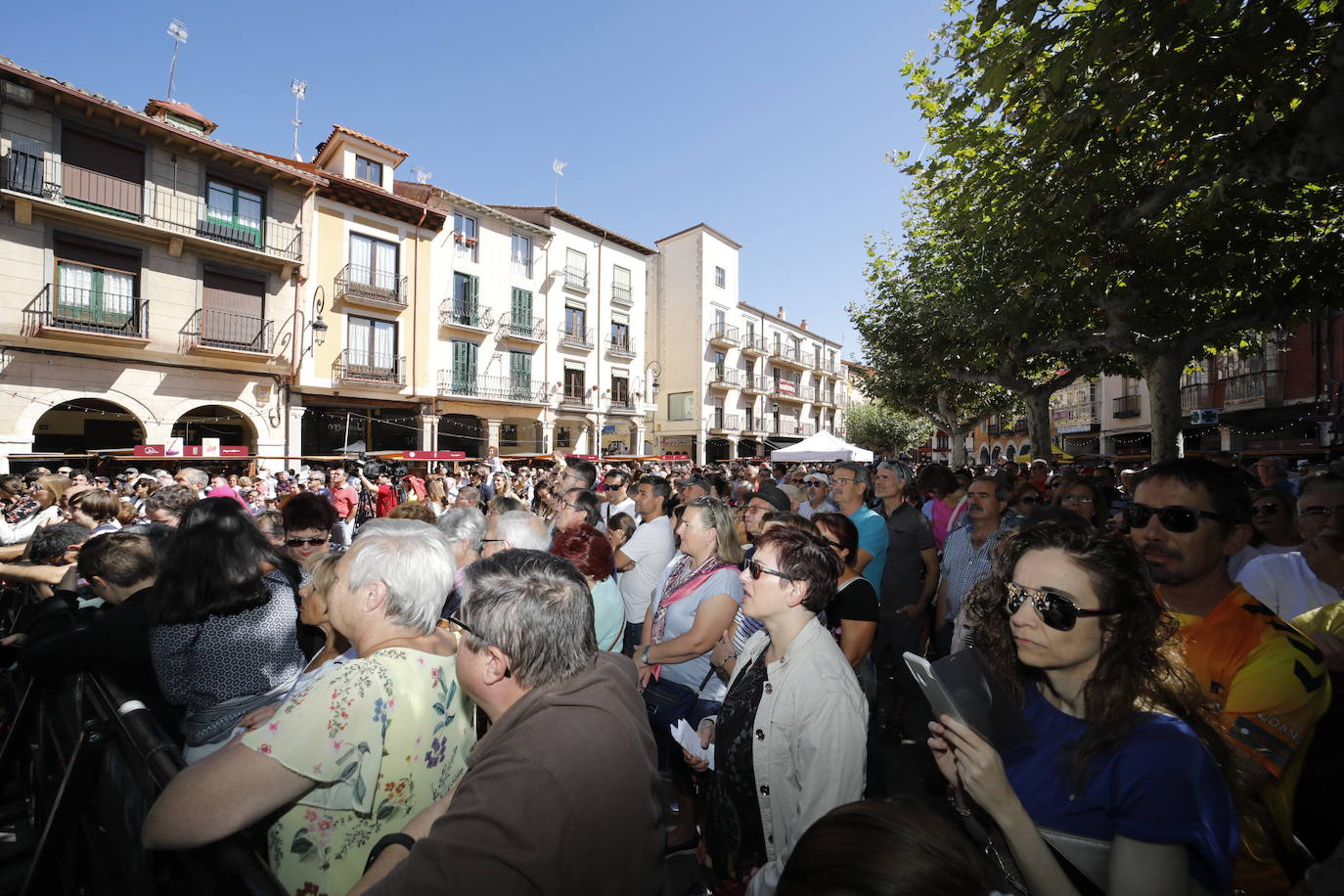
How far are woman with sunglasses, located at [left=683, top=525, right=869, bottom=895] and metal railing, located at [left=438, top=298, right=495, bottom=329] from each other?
21.8 meters

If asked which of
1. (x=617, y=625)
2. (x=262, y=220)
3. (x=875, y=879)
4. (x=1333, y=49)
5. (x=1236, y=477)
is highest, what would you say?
(x=262, y=220)

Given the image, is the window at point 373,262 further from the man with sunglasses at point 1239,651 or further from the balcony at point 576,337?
the man with sunglasses at point 1239,651

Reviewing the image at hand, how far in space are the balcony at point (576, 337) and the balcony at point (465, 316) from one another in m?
3.52

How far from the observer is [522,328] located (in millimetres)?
24484

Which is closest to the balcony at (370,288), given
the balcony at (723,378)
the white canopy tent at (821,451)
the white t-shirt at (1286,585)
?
the white canopy tent at (821,451)

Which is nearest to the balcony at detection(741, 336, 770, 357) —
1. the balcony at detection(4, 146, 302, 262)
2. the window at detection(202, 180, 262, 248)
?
the balcony at detection(4, 146, 302, 262)

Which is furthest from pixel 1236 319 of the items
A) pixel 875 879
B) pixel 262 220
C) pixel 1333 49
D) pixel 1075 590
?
pixel 262 220

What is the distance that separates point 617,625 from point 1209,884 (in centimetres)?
253

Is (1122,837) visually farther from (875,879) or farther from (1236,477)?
(1236,477)

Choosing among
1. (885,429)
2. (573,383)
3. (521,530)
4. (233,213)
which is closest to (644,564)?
(521,530)

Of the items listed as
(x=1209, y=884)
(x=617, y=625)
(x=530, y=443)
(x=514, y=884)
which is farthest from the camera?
(x=530, y=443)

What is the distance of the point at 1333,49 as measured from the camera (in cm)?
372

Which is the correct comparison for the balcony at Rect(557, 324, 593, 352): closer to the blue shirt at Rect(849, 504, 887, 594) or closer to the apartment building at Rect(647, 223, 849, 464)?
the apartment building at Rect(647, 223, 849, 464)

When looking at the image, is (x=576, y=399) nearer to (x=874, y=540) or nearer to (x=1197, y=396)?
(x=874, y=540)
